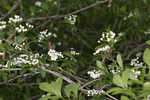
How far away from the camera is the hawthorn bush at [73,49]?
1291 millimetres

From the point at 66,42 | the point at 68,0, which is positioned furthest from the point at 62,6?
the point at 66,42

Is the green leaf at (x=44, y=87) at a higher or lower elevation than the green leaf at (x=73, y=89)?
higher

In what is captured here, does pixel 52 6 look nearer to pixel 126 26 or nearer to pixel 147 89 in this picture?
pixel 126 26

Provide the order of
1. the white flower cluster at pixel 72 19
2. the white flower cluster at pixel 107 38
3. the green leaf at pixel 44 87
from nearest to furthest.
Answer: the green leaf at pixel 44 87
the white flower cluster at pixel 107 38
the white flower cluster at pixel 72 19

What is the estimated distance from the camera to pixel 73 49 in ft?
6.30

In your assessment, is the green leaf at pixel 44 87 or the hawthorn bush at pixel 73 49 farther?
the hawthorn bush at pixel 73 49

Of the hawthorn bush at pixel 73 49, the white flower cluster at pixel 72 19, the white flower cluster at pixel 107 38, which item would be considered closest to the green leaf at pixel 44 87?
the hawthorn bush at pixel 73 49

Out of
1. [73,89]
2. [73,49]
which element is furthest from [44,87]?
[73,49]

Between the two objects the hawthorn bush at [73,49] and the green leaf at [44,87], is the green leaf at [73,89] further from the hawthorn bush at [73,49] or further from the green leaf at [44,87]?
the green leaf at [44,87]

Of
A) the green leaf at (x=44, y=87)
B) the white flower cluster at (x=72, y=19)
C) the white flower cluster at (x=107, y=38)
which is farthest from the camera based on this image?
the white flower cluster at (x=72, y=19)

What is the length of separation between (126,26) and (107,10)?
0.98ft

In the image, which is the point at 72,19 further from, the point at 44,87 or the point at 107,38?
the point at 44,87

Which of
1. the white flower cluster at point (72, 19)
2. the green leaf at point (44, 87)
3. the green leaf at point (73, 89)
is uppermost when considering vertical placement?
the white flower cluster at point (72, 19)

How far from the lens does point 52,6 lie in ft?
7.75
